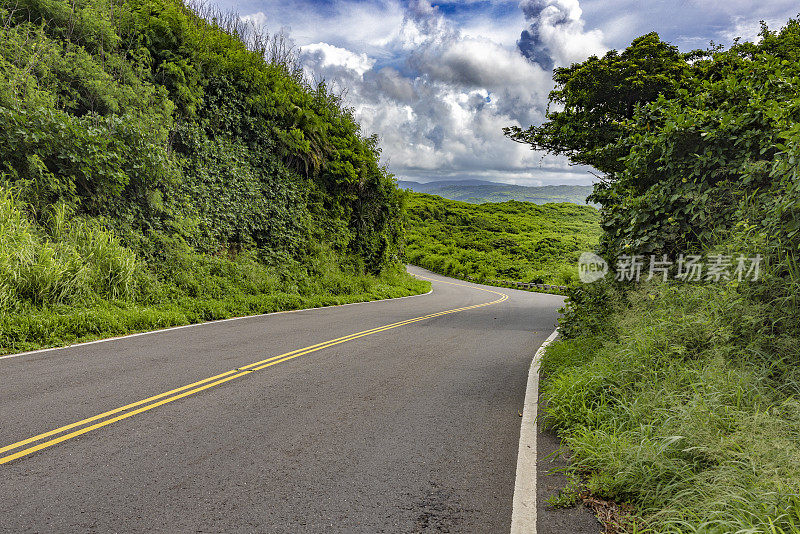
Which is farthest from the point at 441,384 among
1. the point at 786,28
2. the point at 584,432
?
the point at 786,28

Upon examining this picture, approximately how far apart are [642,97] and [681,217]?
9.60 metres

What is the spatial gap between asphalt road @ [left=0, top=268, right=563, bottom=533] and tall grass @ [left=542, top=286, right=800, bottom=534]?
0.84 meters

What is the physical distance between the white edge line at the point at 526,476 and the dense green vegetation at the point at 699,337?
0.29 m

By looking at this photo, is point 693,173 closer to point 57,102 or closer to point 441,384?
point 441,384

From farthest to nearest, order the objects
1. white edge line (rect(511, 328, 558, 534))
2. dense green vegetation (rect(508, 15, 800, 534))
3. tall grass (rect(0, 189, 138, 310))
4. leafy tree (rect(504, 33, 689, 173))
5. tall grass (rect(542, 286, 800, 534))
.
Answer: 1. leafy tree (rect(504, 33, 689, 173))
2. tall grass (rect(0, 189, 138, 310))
3. white edge line (rect(511, 328, 558, 534))
4. dense green vegetation (rect(508, 15, 800, 534))
5. tall grass (rect(542, 286, 800, 534))

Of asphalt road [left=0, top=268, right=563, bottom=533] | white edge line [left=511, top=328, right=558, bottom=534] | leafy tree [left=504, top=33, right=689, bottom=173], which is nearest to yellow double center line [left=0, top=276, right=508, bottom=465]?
asphalt road [left=0, top=268, right=563, bottom=533]

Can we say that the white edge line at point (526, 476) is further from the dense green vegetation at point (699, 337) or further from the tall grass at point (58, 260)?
the tall grass at point (58, 260)

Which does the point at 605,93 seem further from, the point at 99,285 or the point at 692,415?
the point at 99,285

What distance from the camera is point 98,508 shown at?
315 cm

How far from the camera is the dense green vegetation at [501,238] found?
146 ft

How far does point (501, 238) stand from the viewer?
5803 cm

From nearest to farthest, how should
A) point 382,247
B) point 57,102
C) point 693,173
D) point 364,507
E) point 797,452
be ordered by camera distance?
point 797,452 → point 364,507 → point 693,173 → point 57,102 → point 382,247

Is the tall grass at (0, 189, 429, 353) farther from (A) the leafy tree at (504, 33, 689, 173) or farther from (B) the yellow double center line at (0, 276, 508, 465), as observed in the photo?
(A) the leafy tree at (504, 33, 689, 173)

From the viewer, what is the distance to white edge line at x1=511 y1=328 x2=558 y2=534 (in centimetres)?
321
